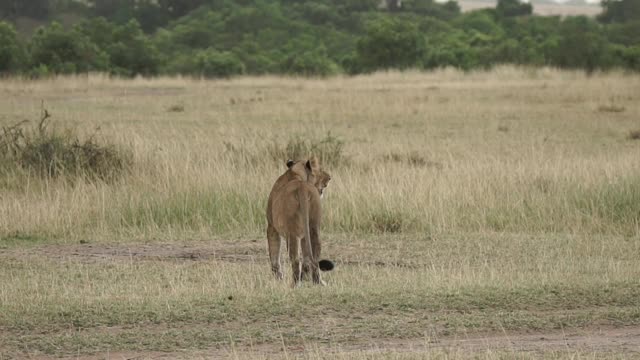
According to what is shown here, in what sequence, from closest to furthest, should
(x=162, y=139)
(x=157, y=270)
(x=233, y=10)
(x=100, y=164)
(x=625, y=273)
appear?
(x=625, y=273) < (x=157, y=270) < (x=100, y=164) < (x=162, y=139) < (x=233, y=10)

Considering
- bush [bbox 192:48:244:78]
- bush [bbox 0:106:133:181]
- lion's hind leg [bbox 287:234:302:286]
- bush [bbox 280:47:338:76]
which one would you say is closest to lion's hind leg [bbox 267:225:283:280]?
lion's hind leg [bbox 287:234:302:286]

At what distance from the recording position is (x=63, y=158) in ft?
47.7

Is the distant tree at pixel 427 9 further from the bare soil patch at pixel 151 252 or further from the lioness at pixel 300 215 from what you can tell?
the lioness at pixel 300 215

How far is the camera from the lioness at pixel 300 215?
8.11m

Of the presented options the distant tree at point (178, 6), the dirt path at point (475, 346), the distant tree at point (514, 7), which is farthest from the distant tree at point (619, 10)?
the dirt path at point (475, 346)

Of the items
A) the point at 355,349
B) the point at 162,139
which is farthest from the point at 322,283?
the point at 162,139

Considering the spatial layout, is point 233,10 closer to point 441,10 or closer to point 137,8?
point 137,8

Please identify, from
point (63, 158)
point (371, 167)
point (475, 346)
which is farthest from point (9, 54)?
point (475, 346)

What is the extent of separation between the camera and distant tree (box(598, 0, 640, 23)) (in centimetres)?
6916

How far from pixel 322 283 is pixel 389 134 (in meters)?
12.9

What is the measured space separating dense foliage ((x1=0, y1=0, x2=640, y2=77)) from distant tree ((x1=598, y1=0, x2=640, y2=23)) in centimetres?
8

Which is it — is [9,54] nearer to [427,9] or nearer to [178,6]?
[178,6]

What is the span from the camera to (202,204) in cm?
1277

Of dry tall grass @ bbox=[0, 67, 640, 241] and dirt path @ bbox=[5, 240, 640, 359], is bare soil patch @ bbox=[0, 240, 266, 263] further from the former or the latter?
dirt path @ bbox=[5, 240, 640, 359]
